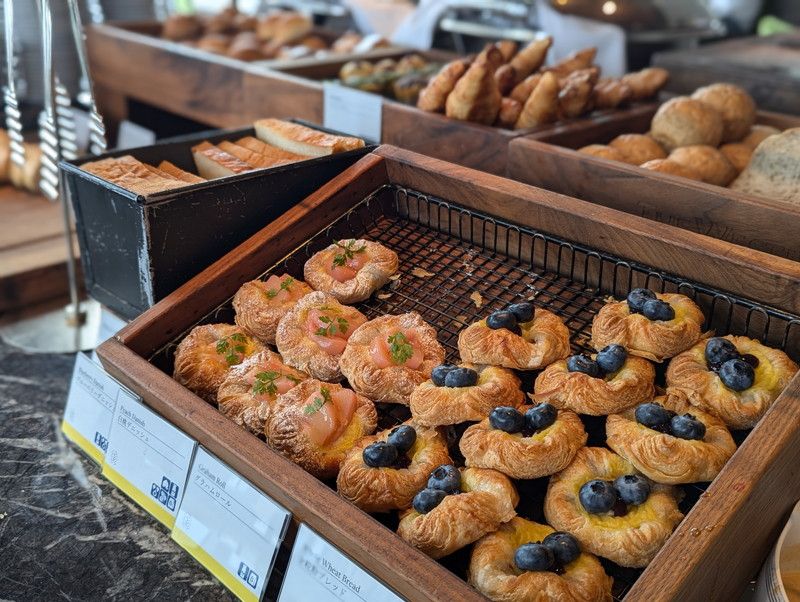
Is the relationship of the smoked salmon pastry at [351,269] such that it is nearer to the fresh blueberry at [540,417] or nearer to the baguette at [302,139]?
the baguette at [302,139]

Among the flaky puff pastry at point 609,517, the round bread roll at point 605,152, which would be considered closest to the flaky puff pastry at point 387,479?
the flaky puff pastry at point 609,517

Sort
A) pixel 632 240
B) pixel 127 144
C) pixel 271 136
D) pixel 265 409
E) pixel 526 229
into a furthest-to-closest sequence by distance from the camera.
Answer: pixel 127 144
pixel 271 136
pixel 526 229
pixel 632 240
pixel 265 409

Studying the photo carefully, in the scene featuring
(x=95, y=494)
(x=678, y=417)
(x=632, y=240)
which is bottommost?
(x=95, y=494)

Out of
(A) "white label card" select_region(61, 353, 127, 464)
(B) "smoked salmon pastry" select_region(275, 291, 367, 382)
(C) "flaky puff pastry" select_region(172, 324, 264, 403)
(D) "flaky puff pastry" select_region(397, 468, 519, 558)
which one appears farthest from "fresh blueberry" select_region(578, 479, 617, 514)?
(A) "white label card" select_region(61, 353, 127, 464)

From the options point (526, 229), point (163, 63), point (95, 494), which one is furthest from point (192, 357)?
point (163, 63)

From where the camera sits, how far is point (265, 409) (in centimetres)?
155

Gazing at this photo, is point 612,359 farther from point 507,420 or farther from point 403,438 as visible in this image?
point 403,438

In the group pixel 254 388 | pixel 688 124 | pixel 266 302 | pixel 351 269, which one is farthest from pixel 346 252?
pixel 688 124

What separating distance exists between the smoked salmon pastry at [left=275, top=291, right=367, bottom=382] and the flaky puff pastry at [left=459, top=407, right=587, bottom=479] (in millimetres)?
418

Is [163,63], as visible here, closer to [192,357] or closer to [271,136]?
[271,136]

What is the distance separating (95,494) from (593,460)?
Answer: 1.14 metres

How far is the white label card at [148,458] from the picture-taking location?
1.55 m

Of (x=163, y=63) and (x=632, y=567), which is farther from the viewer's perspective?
(x=163, y=63)

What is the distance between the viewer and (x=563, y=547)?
1.20m
